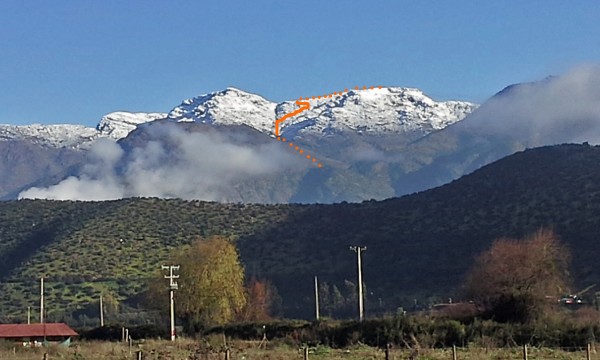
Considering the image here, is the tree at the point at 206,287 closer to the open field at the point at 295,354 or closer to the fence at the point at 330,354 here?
the open field at the point at 295,354

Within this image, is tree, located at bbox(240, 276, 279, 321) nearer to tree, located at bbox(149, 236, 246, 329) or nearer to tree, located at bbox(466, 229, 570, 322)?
tree, located at bbox(149, 236, 246, 329)

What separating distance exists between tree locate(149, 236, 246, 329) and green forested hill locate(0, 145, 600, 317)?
42.8 feet

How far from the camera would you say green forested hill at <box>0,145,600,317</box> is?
3462 inches

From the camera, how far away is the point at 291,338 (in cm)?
5312

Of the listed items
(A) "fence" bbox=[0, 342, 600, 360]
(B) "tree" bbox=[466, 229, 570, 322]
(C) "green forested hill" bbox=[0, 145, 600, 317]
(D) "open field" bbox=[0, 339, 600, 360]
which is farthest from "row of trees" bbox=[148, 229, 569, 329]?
(D) "open field" bbox=[0, 339, 600, 360]

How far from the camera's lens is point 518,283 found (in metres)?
54.8

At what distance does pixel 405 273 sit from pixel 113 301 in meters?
25.3

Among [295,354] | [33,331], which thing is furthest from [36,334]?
[295,354]

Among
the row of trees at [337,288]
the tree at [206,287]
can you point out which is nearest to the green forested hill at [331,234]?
the row of trees at [337,288]

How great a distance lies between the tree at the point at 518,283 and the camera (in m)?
53.7

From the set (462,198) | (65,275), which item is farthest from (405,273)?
(65,275)

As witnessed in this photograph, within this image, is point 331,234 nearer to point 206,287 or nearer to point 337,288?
point 337,288

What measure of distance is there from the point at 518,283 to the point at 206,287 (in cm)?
2676

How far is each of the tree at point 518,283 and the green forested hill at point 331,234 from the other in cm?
1858
